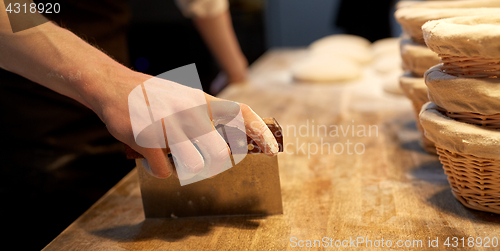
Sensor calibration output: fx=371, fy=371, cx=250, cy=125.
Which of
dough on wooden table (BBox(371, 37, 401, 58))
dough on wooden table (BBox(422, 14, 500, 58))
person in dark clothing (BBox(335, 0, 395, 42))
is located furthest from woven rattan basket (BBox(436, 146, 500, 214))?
person in dark clothing (BBox(335, 0, 395, 42))

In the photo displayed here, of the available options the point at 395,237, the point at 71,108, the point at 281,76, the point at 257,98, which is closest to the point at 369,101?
the point at 257,98

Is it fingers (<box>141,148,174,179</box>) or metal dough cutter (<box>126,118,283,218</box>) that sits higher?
→ fingers (<box>141,148,174,179</box>)

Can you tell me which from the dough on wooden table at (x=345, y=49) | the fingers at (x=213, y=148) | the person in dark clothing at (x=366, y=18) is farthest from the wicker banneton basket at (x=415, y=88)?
the person in dark clothing at (x=366, y=18)

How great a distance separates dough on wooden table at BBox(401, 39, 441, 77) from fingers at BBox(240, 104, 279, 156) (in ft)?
1.52

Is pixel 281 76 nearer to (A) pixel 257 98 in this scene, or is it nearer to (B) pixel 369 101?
(A) pixel 257 98

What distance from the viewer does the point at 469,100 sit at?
57 cm

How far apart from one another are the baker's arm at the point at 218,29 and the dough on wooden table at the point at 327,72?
31 centimetres

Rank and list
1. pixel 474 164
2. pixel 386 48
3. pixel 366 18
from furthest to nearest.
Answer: pixel 366 18, pixel 386 48, pixel 474 164

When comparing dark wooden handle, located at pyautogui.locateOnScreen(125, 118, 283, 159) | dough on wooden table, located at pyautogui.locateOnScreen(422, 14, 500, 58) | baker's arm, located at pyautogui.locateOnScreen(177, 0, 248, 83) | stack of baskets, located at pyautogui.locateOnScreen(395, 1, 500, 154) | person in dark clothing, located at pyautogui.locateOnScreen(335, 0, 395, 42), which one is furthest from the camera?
person in dark clothing, located at pyautogui.locateOnScreen(335, 0, 395, 42)

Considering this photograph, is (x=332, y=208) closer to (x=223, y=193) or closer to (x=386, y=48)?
(x=223, y=193)

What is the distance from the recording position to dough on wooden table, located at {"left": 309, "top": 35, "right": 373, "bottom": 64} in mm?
2178

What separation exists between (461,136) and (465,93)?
0.07 metres

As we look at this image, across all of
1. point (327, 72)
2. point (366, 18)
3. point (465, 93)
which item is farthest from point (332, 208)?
point (366, 18)

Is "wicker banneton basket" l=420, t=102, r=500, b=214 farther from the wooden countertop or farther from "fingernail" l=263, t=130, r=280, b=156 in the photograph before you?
"fingernail" l=263, t=130, r=280, b=156
